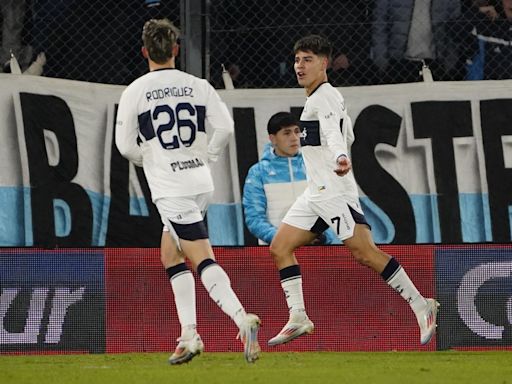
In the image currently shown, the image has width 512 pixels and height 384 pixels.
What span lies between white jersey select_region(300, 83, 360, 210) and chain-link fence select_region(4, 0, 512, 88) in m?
2.70

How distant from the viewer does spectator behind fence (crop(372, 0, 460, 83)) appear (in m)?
11.3

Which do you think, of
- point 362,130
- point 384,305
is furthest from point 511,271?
point 362,130

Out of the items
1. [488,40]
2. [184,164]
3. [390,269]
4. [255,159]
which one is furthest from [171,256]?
[488,40]

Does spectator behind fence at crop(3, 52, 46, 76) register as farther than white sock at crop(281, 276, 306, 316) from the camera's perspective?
Yes

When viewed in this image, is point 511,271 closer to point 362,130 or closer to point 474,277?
point 474,277

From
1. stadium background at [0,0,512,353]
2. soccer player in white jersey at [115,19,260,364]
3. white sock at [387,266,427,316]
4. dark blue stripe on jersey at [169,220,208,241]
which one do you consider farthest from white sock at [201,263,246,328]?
stadium background at [0,0,512,353]

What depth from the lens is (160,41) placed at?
25.3ft

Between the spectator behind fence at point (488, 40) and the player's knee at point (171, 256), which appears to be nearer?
the player's knee at point (171, 256)

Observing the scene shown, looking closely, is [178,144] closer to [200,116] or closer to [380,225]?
[200,116]

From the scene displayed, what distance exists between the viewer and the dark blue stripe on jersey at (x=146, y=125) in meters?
7.70

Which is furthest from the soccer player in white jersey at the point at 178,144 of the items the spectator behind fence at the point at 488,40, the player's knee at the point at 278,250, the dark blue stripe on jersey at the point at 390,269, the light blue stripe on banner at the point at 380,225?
the spectator behind fence at the point at 488,40

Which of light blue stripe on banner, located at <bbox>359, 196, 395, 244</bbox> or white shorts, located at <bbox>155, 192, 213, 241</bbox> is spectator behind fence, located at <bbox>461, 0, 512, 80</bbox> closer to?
light blue stripe on banner, located at <bbox>359, 196, 395, 244</bbox>

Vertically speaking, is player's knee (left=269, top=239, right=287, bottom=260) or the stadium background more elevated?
player's knee (left=269, top=239, right=287, bottom=260)

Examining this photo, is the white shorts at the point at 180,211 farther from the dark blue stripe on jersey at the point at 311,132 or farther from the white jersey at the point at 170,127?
the dark blue stripe on jersey at the point at 311,132
